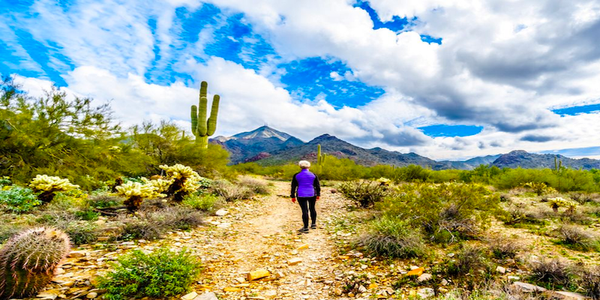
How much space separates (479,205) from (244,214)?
20.9ft

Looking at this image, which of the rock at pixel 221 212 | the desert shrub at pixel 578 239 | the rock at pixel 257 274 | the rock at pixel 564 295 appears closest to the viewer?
the rock at pixel 564 295

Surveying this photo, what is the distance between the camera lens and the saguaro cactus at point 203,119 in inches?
720

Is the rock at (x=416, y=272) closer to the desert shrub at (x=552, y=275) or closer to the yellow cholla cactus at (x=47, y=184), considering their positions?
the desert shrub at (x=552, y=275)

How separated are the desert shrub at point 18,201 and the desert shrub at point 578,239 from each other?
11341 mm

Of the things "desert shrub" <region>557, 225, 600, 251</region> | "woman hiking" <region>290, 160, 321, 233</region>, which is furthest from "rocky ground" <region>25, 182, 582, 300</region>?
"desert shrub" <region>557, 225, 600, 251</region>

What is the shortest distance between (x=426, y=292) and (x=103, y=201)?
7.98 metres

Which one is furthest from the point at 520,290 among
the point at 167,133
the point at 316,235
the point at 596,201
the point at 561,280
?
the point at 167,133

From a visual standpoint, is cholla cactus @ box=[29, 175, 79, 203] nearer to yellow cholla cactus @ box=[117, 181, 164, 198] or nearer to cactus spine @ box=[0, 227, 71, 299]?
yellow cholla cactus @ box=[117, 181, 164, 198]

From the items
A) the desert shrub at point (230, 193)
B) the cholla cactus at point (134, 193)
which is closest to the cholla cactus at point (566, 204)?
the desert shrub at point (230, 193)

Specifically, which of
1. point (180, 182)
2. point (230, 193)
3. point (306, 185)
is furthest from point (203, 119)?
point (306, 185)

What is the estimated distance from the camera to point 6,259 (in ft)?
9.16

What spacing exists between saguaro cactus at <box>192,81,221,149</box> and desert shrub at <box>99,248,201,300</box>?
15.3 m

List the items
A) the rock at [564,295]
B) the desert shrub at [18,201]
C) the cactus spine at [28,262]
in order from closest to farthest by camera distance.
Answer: the rock at [564,295] → the cactus spine at [28,262] → the desert shrub at [18,201]

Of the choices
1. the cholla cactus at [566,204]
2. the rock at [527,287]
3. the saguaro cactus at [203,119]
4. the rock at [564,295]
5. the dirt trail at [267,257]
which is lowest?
the dirt trail at [267,257]
